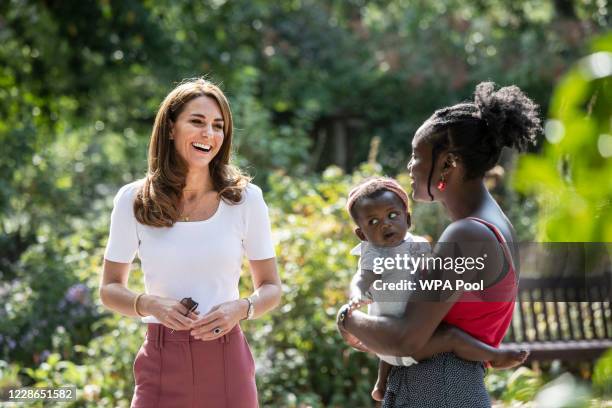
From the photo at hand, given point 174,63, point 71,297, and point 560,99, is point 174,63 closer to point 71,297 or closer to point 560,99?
point 71,297

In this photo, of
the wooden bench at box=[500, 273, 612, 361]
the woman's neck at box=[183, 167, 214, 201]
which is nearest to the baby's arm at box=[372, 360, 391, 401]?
the woman's neck at box=[183, 167, 214, 201]

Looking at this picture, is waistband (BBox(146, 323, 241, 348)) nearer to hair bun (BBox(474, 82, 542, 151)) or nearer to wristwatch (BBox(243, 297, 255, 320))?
wristwatch (BBox(243, 297, 255, 320))

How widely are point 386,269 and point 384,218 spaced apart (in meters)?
0.12

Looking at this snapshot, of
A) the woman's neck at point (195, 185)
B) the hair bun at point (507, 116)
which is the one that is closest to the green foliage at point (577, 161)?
the hair bun at point (507, 116)

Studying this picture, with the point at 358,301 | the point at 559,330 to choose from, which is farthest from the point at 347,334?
the point at 559,330

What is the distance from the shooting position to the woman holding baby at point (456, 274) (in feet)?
5.81

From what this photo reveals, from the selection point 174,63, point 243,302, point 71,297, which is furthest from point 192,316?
point 174,63

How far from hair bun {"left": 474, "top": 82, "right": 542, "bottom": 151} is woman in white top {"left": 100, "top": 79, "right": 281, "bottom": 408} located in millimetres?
749

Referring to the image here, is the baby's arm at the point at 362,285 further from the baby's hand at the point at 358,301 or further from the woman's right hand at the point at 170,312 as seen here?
the woman's right hand at the point at 170,312

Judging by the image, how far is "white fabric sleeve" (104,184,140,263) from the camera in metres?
2.30

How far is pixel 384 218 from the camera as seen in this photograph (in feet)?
6.53

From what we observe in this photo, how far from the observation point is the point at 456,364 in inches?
73.8

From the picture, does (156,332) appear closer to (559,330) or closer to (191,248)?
(191,248)

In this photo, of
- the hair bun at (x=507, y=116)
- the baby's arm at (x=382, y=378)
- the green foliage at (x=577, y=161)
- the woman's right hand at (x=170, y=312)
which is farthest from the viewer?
the woman's right hand at (x=170, y=312)
